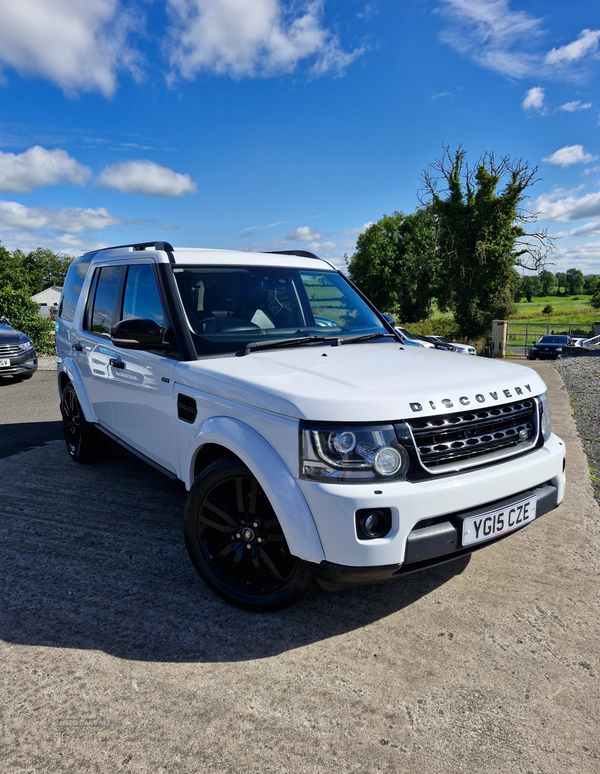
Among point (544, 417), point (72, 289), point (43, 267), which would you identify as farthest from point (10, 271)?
point (544, 417)

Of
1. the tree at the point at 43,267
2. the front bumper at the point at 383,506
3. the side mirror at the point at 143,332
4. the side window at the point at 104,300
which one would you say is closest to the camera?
the front bumper at the point at 383,506

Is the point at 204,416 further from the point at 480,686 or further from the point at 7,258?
the point at 7,258

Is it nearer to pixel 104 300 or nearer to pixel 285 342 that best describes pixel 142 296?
pixel 104 300

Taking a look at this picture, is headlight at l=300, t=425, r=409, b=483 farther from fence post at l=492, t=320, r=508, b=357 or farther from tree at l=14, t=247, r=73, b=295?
tree at l=14, t=247, r=73, b=295

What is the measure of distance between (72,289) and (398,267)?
53915 millimetres

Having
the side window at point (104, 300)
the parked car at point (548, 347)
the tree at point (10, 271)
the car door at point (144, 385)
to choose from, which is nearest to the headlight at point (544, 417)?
the car door at point (144, 385)

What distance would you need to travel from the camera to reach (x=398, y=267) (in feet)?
186

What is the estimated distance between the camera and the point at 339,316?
4066mm

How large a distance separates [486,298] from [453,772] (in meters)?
32.5

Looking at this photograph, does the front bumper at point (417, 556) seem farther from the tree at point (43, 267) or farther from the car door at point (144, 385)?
the tree at point (43, 267)

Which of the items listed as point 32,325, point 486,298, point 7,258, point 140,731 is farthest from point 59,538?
point 7,258

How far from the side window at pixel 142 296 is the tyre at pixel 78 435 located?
1.65 meters

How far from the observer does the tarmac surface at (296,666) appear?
2045 mm

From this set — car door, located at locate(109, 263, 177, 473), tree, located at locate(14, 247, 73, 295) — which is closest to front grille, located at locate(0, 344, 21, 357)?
car door, located at locate(109, 263, 177, 473)
